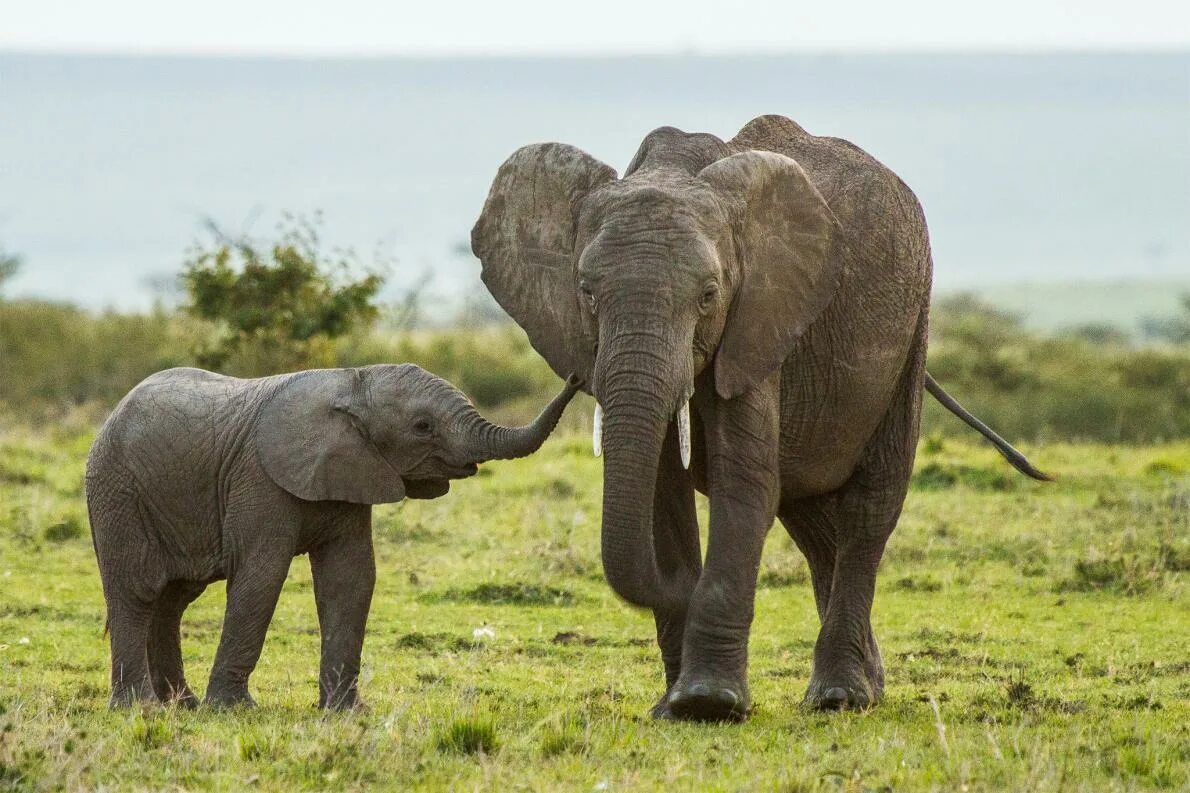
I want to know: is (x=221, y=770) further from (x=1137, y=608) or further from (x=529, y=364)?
(x=529, y=364)

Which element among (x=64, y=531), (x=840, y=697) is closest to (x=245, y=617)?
(x=840, y=697)

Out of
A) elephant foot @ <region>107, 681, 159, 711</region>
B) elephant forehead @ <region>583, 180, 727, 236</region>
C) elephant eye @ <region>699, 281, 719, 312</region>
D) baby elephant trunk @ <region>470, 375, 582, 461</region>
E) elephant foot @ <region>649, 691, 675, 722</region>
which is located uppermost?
elephant forehead @ <region>583, 180, 727, 236</region>

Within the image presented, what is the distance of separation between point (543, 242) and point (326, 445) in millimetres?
1369

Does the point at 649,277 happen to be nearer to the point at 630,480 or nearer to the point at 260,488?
the point at 630,480

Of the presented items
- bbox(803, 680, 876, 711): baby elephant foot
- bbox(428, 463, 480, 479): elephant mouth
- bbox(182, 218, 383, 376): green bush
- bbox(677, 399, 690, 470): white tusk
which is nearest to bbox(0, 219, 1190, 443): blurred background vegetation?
bbox(182, 218, 383, 376): green bush

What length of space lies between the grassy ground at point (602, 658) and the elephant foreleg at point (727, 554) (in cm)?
20

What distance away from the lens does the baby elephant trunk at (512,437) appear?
854 centimetres

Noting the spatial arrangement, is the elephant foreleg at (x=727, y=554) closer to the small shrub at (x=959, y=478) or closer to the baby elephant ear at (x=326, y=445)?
the baby elephant ear at (x=326, y=445)

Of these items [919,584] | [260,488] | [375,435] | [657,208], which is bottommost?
[919,584]

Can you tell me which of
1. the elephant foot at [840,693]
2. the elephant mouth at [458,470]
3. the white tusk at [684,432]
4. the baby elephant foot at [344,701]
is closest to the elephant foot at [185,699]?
the baby elephant foot at [344,701]

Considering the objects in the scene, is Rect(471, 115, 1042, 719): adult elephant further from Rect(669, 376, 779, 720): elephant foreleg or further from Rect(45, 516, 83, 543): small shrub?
Rect(45, 516, 83, 543): small shrub

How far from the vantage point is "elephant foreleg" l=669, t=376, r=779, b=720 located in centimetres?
817

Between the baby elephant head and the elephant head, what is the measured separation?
1.82 ft

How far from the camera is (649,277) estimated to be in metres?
7.58
